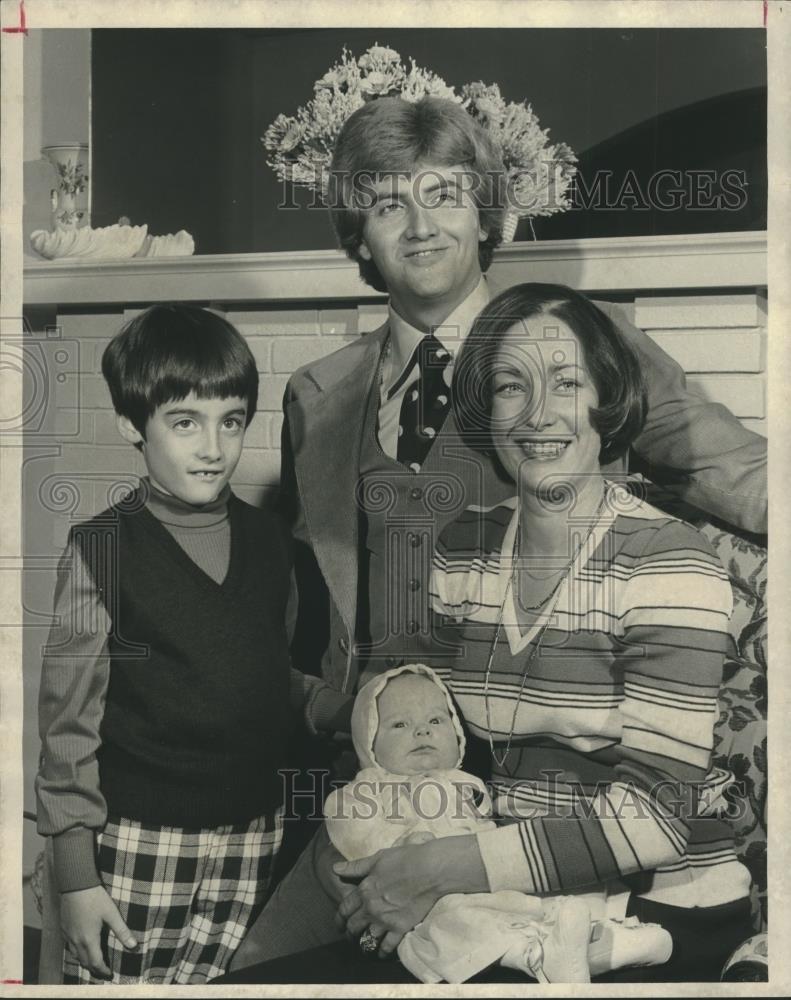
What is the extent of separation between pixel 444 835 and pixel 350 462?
81 centimetres

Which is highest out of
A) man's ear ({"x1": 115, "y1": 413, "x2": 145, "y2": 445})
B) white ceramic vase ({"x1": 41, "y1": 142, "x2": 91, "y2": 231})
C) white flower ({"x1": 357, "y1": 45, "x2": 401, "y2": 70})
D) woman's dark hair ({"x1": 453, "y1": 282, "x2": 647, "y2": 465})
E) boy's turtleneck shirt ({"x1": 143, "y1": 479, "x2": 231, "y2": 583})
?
white flower ({"x1": 357, "y1": 45, "x2": 401, "y2": 70})

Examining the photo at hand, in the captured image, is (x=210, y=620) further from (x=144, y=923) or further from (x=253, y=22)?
(x=253, y=22)

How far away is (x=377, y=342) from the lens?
101 inches

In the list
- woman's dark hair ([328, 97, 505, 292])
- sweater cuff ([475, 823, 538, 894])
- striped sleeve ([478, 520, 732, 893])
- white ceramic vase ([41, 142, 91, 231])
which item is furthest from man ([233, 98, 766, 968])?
white ceramic vase ([41, 142, 91, 231])

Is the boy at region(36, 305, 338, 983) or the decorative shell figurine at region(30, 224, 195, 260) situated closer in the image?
the boy at region(36, 305, 338, 983)

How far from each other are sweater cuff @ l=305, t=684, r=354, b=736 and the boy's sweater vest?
3.2 inches

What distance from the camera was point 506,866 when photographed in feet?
7.97

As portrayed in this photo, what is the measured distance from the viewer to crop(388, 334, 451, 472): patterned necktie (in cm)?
254

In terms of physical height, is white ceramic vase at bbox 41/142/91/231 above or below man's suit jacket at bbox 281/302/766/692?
above

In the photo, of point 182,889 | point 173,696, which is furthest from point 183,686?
point 182,889

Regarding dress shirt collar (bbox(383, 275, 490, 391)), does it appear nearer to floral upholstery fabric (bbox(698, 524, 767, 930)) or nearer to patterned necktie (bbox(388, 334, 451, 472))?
patterned necktie (bbox(388, 334, 451, 472))

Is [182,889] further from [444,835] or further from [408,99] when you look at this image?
[408,99]

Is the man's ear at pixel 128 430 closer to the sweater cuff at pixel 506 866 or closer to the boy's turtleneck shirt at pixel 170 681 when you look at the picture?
the boy's turtleneck shirt at pixel 170 681

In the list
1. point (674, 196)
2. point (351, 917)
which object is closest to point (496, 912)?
point (351, 917)
